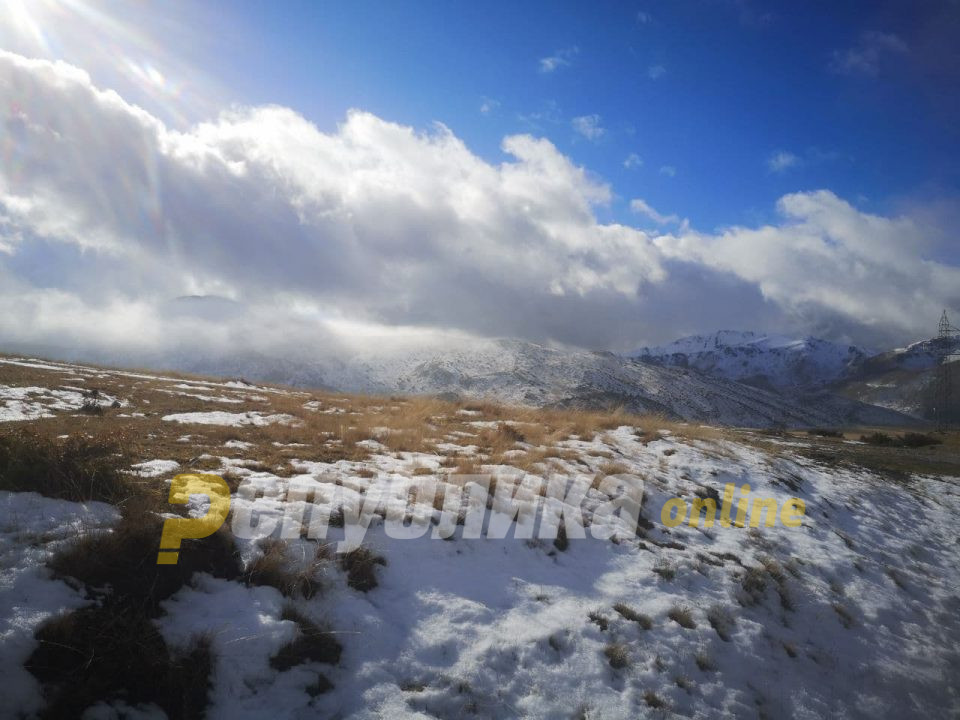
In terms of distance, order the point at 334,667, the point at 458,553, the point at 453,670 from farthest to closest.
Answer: the point at 458,553 → the point at 453,670 → the point at 334,667

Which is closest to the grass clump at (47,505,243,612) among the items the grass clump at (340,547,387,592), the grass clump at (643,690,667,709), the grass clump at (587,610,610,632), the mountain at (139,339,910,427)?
the grass clump at (340,547,387,592)

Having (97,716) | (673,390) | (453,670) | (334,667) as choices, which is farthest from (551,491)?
(673,390)

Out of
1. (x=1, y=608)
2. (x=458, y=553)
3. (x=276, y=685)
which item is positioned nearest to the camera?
(x=1, y=608)

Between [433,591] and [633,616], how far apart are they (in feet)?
10.3

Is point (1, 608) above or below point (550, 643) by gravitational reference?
above

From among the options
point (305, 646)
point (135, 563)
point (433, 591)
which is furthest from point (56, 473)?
point (433, 591)

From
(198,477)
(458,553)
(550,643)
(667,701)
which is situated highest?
(198,477)

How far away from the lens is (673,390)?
7387 inches

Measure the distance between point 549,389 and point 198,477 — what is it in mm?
140647

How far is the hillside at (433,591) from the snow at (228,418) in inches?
78.5

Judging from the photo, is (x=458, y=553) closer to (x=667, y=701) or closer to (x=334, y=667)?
(x=334, y=667)

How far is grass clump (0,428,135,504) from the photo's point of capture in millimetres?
5727

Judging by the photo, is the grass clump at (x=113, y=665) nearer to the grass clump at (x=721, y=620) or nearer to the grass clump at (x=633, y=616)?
the grass clump at (x=633, y=616)

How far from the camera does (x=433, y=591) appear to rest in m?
6.32
